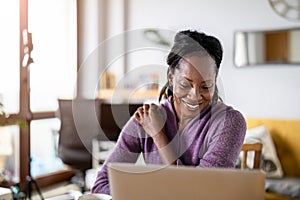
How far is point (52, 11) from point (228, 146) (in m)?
3.26

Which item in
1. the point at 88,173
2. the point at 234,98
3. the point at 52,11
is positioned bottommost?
the point at 88,173

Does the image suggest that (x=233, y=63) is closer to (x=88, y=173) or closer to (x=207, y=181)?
(x=88, y=173)

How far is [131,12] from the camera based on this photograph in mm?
4422

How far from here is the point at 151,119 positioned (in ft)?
4.36

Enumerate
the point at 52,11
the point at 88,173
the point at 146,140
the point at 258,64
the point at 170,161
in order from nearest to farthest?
the point at 170,161 → the point at 146,140 → the point at 88,173 → the point at 258,64 → the point at 52,11

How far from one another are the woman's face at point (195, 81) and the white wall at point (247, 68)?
2439 millimetres

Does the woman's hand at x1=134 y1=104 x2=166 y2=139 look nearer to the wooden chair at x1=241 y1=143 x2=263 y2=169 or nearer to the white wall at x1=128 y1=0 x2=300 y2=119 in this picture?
the wooden chair at x1=241 y1=143 x2=263 y2=169

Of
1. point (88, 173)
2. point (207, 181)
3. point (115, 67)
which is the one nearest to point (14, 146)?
point (88, 173)

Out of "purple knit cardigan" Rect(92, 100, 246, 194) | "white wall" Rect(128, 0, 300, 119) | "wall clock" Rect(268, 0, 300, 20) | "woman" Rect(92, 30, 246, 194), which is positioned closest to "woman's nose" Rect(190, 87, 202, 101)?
"woman" Rect(92, 30, 246, 194)

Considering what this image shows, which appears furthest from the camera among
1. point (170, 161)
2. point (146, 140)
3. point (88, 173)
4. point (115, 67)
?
point (115, 67)

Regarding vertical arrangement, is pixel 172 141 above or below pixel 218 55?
below

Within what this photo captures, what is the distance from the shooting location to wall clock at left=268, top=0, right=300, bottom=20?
354 centimetres

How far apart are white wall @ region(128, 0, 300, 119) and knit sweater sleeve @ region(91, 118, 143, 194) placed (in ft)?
7.78

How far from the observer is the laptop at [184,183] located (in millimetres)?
722
